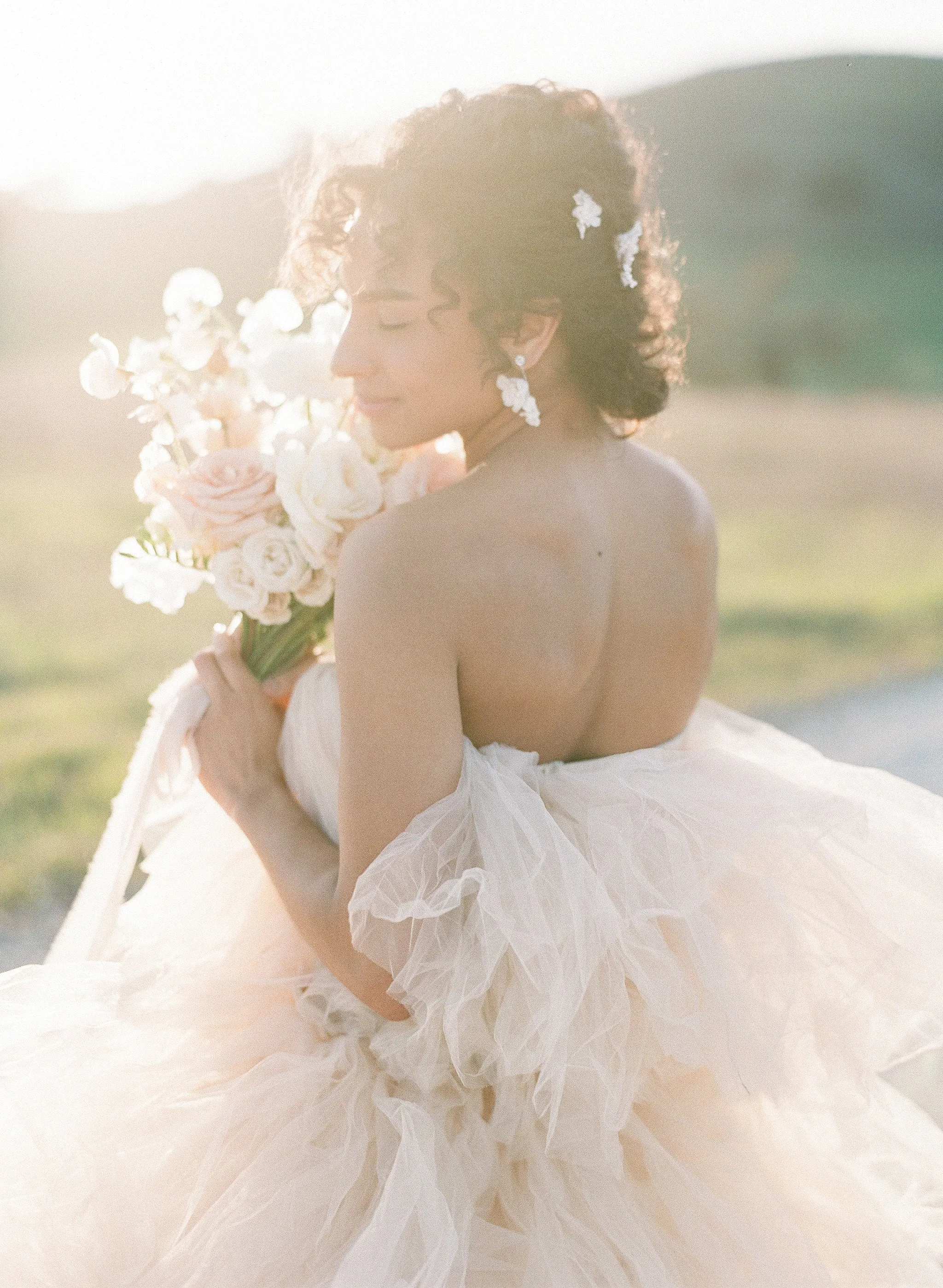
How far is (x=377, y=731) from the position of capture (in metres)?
1.66

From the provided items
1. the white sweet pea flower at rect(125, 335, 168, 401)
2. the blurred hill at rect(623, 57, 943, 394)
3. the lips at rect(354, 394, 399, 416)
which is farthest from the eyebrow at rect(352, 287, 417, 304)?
the blurred hill at rect(623, 57, 943, 394)

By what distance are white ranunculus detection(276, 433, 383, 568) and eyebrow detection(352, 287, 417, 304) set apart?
0.89 feet

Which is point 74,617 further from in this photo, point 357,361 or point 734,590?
point 357,361

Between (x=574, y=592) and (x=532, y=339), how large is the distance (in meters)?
0.41

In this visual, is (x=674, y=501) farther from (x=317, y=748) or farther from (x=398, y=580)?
(x=317, y=748)

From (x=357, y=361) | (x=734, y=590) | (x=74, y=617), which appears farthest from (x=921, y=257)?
(x=357, y=361)

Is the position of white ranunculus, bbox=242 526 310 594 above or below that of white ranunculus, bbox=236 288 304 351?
below

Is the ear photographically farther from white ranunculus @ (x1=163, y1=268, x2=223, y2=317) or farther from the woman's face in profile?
white ranunculus @ (x1=163, y1=268, x2=223, y2=317)

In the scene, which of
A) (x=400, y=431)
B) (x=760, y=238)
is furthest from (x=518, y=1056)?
(x=760, y=238)

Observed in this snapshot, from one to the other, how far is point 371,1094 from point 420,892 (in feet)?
1.23

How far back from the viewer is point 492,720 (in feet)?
5.83

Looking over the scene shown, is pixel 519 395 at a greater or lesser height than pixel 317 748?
greater

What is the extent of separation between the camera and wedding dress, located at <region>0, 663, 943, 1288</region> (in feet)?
5.38

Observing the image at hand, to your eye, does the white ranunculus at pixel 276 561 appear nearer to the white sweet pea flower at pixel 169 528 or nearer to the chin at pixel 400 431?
the white sweet pea flower at pixel 169 528
